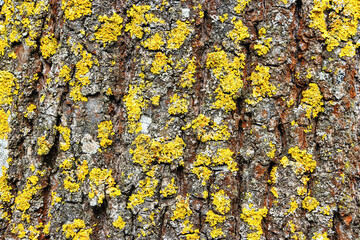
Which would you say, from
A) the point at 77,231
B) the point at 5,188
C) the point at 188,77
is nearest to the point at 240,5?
the point at 188,77

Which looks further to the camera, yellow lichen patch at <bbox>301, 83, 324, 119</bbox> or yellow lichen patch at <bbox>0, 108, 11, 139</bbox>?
yellow lichen patch at <bbox>0, 108, 11, 139</bbox>

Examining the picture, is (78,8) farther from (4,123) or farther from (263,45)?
(263,45)

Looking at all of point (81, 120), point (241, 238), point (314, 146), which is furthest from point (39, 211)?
point (314, 146)

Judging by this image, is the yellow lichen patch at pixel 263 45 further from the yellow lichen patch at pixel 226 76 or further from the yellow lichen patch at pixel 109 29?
the yellow lichen patch at pixel 109 29

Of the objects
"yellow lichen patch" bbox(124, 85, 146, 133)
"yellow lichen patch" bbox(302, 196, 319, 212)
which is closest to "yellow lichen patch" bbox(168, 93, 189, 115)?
"yellow lichen patch" bbox(124, 85, 146, 133)

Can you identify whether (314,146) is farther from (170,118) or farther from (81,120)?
(81,120)

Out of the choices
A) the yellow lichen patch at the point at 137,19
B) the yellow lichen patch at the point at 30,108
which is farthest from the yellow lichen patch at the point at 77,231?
the yellow lichen patch at the point at 137,19

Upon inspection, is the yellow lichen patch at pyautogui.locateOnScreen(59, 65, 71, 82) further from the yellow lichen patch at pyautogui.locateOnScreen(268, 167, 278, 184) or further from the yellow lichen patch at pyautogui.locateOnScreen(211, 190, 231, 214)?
the yellow lichen patch at pyautogui.locateOnScreen(268, 167, 278, 184)
